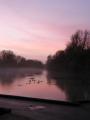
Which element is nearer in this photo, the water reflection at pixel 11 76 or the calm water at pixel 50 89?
the calm water at pixel 50 89

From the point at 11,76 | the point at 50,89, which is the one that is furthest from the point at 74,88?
the point at 11,76

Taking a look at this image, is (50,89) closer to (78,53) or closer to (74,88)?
(74,88)

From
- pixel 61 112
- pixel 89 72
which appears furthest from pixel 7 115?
pixel 89 72

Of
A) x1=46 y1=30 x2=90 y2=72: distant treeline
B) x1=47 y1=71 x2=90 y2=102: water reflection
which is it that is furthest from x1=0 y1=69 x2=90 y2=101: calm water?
x1=46 y1=30 x2=90 y2=72: distant treeline

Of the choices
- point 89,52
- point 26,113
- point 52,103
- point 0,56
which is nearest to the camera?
point 26,113

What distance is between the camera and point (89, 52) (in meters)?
79.1

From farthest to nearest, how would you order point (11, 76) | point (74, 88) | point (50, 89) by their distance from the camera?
point (11, 76) < point (74, 88) < point (50, 89)

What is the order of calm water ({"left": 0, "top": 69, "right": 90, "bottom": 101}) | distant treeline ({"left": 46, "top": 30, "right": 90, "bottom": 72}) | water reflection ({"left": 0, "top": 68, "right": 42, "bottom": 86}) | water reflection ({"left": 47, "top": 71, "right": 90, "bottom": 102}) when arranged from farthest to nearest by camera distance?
distant treeline ({"left": 46, "top": 30, "right": 90, "bottom": 72}), water reflection ({"left": 0, "top": 68, "right": 42, "bottom": 86}), calm water ({"left": 0, "top": 69, "right": 90, "bottom": 101}), water reflection ({"left": 47, "top": 71, "right": 90, "bottom": 102})

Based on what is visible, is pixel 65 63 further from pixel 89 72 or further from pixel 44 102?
pixel 44 102

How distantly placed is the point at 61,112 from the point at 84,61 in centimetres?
6905

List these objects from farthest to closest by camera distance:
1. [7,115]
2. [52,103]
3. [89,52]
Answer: [89,52]
[52,103]
[7,115]

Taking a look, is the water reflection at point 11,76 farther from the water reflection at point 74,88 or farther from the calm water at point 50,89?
the water reflection at point 74,88

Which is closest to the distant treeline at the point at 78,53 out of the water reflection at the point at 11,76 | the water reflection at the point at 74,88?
the water reflection at the point at 11,76

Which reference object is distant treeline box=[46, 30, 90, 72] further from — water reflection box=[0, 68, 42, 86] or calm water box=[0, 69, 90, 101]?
calm water box=[0, 69, 90, 101]
